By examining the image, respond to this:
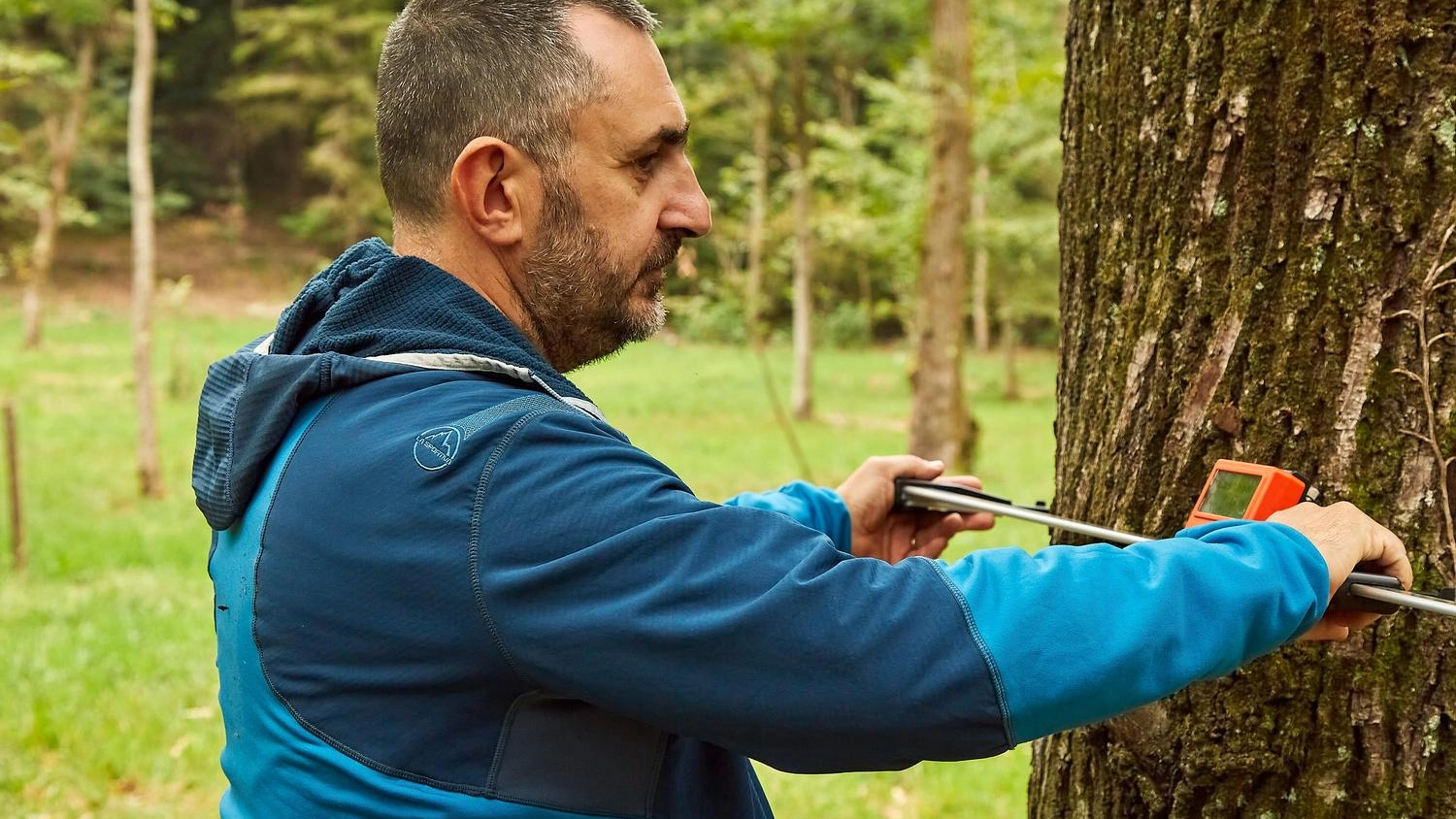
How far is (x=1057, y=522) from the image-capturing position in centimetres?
180

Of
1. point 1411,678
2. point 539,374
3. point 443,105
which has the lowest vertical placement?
point 1411,678

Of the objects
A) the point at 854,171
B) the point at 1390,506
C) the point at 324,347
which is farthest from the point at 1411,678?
the point at 854,171

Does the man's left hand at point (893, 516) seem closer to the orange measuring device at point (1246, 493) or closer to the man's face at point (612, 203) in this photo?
the orange measuring device at point (1246, 493)

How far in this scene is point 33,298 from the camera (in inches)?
872

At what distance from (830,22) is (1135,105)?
14.2m

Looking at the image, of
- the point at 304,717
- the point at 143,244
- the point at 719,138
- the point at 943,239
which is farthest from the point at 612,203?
the point at 719,138

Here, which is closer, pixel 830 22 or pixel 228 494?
pixel 228 494

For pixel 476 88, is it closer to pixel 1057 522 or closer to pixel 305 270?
pixel 1057 522

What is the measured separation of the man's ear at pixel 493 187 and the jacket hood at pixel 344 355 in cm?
10

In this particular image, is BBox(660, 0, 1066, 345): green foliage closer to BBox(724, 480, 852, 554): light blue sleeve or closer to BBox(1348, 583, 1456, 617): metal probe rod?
BBox(724, 480, 852, 554): light blue sleeve

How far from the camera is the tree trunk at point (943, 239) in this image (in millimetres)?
11352

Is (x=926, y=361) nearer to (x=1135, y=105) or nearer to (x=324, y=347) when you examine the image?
(x=1135, y=105)

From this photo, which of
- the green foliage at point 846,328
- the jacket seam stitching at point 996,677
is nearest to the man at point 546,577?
the jacket seam stitching at point 996,677

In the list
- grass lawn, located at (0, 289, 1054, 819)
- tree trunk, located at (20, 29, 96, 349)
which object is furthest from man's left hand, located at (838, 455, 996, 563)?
tree trunk, located at (20, 29, 96, 349)
